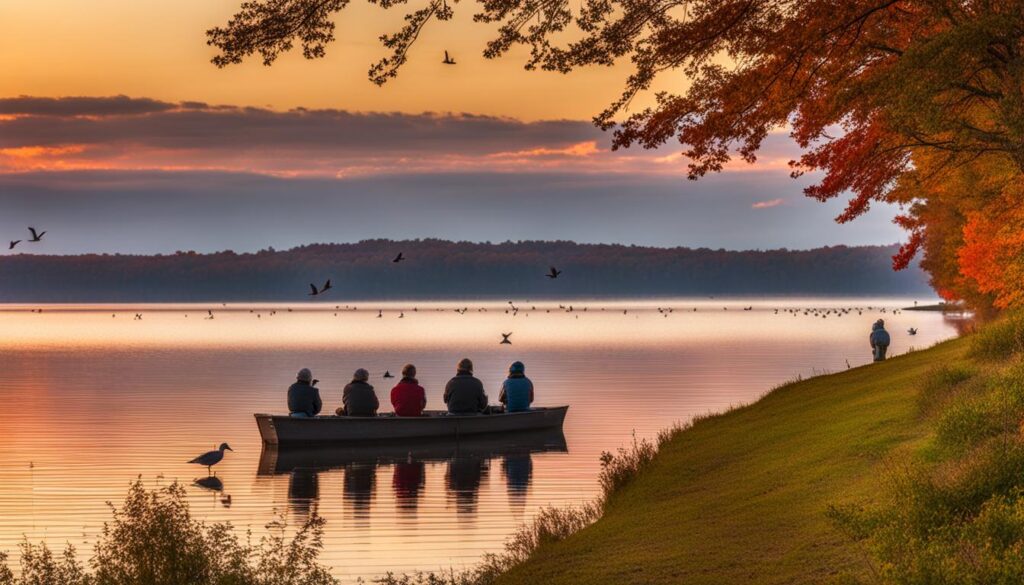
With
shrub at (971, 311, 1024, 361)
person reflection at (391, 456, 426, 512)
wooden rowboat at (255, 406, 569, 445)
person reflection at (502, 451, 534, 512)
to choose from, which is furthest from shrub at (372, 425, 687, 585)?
wooden rowboat at (255, 406, 569, 445)

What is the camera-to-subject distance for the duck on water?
1496 inches

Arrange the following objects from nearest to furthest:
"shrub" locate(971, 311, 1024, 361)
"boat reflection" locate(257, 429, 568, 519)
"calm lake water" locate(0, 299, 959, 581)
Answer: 1. "shrub" locate(971, 311, 1024, 361)
2. "calm lake water" locate(0, 299, 959, 581)
3. "boat reflection" locate(257, 429, 568, 519)

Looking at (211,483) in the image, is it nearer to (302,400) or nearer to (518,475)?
(302,400)

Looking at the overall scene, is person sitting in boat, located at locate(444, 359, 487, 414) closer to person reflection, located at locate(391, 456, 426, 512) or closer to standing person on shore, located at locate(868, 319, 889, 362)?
person reflection, located at locate(391, 456, 426, 512)

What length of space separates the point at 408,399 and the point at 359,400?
5.18 feet

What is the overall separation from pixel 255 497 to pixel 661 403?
25529 millimetres

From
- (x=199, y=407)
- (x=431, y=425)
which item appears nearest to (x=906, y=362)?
(x=431, y=425)

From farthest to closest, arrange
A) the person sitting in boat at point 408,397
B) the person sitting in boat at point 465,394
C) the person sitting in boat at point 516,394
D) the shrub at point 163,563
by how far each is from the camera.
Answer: the person sitting in boat at point 516,394 → the person sitting in boat at point 465,394 → the person sitting in boat at point 408,397 → the shrub at point 163,563

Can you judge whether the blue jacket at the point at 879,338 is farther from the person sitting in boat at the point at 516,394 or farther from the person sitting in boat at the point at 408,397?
the person sitting in boat at the point at 408,397

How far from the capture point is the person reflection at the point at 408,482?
96.0ft

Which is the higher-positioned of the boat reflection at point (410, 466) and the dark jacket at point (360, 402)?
the dark jacket at point (360, 402)

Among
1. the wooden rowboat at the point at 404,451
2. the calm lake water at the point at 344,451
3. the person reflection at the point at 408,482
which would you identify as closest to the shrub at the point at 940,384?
the calm lake water at the point at 344,451

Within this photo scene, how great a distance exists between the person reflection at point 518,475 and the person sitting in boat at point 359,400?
14.8 ft

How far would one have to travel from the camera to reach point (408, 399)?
3906cm
